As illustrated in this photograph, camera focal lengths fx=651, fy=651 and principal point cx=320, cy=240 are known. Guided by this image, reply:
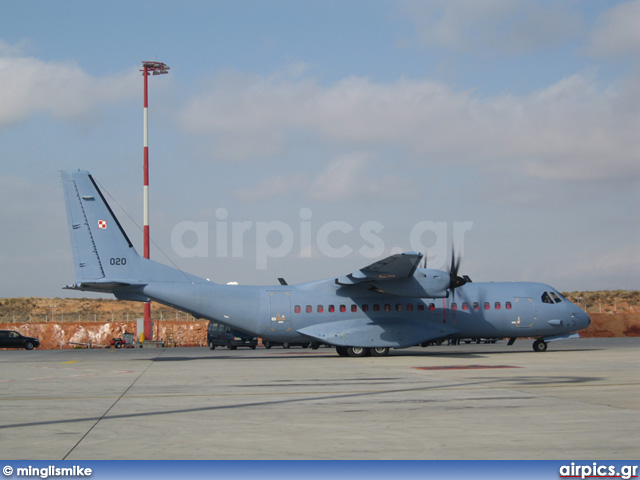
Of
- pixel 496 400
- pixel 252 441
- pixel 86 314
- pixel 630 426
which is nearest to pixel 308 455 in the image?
pixel 252 441

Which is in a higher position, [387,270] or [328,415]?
[387,270]

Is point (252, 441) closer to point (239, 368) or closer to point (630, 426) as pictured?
point (630, 426)

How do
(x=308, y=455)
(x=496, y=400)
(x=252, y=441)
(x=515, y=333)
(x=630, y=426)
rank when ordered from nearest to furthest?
(x=308, y=455), (x=252, y=441), (x=630, y=426), (x=496, y=400), (x=515, y=333)

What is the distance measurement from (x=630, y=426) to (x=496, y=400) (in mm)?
4001

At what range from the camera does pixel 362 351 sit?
3341 cm

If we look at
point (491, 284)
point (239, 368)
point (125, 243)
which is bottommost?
point (239, 368)

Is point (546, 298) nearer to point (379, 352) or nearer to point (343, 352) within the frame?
point (379, 352)

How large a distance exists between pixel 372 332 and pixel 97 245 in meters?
14.2

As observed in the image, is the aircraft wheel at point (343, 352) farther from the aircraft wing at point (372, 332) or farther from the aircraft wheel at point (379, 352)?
the aircraft wing at point (372, 332)

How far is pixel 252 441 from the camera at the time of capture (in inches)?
403

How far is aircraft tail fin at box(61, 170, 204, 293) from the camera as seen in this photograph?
31.6 meters

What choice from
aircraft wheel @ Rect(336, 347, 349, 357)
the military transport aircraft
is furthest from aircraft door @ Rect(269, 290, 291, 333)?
aircraft wheel @ Rect(336, 347, 349, 357)

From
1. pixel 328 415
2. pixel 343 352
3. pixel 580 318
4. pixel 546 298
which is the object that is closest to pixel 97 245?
pixel 343 352

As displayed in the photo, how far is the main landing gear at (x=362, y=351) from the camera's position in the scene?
3331 cm
